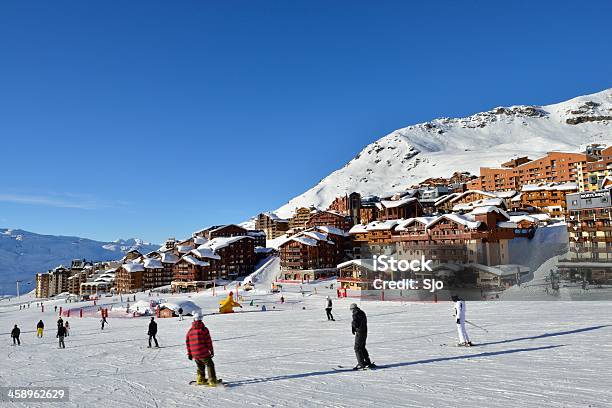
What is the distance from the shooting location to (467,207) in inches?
3300

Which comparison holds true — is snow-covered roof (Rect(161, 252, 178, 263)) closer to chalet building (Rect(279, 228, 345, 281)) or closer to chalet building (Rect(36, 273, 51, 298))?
chalet building (Rect(279, 228, 345, 281))

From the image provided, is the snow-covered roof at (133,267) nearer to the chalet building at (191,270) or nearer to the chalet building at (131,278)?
the chalet building at (131,278)

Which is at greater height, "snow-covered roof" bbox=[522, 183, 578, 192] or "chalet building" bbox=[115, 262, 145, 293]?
"snow-covered roof" bbox=[522, 183, 578, 192]

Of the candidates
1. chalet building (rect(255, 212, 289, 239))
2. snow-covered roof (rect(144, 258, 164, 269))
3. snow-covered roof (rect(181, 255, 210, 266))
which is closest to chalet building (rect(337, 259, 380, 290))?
snow-covered roof (rect(181, 255, 210, 266))

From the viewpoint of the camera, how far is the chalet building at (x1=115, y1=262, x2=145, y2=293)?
99.3m

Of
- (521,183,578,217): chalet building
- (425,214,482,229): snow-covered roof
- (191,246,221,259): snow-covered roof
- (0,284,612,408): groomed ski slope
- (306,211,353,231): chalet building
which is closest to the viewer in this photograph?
(0,284,612,408): groomed ski slope

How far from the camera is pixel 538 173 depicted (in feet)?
374

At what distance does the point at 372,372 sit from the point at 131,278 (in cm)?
9922

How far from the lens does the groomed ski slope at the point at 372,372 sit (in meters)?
7.44

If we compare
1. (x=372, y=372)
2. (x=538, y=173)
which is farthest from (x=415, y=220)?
(x=538, y=173)

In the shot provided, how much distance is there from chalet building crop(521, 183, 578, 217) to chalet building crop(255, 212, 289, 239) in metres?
77.5

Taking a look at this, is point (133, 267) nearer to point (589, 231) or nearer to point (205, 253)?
point (205, 253)

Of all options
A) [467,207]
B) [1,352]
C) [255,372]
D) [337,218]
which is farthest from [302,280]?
[255,372]

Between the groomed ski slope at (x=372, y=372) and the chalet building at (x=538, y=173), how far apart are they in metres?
102
